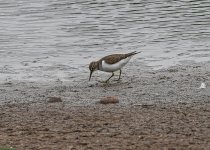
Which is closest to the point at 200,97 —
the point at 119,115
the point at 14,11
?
the point at 119,115

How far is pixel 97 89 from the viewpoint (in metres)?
15.2

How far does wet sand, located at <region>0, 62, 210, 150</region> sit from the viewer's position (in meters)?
10.0

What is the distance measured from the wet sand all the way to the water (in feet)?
4.73

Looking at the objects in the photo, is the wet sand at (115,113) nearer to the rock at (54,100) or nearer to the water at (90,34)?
the rock at (54,100)

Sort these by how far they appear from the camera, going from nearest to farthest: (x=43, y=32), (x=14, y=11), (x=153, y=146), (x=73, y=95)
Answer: (x=153, y=146), (x=73, y=95), (x=43, y=32), (x=14, y=11)

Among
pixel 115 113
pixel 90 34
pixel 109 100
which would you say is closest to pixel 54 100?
pixel 109 100

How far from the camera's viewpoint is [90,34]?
73.7 feet

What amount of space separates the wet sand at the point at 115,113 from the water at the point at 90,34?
1440 mm

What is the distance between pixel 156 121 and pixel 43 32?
1235 cm

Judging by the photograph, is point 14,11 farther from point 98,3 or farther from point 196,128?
point 196,128

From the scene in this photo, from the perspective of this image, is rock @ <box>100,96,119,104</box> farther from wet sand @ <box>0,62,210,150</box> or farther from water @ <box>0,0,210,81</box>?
water @ <box>0,0,210,81</box>

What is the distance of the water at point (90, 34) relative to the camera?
1823 centimetres

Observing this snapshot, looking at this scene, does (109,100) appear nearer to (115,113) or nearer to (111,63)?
(115,113)

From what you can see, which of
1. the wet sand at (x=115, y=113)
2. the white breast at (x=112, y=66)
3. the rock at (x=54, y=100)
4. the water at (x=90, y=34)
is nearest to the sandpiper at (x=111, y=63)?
the white breast at (x=112, y=66)
